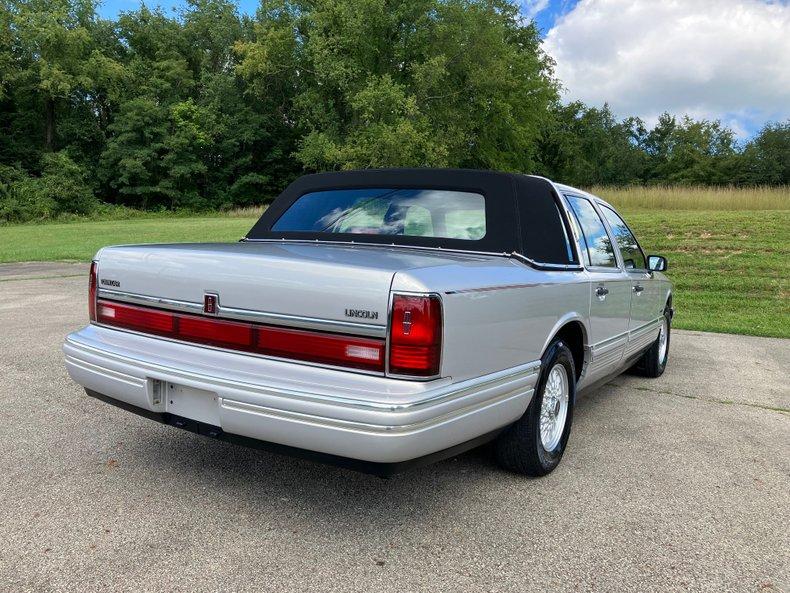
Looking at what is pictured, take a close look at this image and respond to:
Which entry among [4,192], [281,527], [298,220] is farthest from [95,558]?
[4,192]

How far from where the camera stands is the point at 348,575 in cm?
242

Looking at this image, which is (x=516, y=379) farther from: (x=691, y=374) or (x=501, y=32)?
(x=501, y=32)

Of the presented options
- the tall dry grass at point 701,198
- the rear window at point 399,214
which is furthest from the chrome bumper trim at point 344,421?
the tall dry grass at point 701,198

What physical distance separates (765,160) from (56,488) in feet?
206

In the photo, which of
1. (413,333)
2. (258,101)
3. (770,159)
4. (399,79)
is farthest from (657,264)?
(770,159)

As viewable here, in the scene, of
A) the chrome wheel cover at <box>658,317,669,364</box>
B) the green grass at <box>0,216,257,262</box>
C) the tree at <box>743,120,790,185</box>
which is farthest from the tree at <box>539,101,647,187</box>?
the chrome wheel cover at <box>658,317,669,364</box>

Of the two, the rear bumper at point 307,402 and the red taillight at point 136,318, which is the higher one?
the red taillight at point 136,318

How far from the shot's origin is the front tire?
3.24m

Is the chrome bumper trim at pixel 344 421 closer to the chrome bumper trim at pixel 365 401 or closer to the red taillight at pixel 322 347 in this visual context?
the chrome bumper trim at pixel 365 401

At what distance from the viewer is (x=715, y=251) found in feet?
48.1

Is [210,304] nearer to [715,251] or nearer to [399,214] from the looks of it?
[399,214]

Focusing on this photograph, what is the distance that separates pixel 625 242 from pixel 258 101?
51.8m

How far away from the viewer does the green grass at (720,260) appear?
33.8ft

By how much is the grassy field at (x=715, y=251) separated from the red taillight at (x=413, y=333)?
26.8ft
